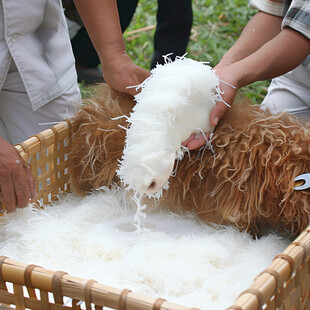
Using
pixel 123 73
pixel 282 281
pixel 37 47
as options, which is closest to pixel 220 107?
pixel 123 73

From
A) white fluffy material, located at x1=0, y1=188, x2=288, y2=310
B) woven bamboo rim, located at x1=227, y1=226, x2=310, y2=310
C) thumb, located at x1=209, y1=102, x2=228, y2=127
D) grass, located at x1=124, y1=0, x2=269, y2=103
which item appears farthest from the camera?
grass, located at x1=124, y1=0, x2=269, y2=103

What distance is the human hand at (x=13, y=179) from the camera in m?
0.93

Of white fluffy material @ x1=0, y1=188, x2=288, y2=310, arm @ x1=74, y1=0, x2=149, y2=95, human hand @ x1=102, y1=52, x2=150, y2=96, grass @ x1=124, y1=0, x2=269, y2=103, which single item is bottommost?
grass @ x1=124, y1=0, x2=269, y2=103

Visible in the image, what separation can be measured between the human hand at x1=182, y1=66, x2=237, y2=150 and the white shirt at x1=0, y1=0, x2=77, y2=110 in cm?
48

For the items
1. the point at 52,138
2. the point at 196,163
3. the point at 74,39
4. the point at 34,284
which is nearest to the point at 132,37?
the point at 74,39

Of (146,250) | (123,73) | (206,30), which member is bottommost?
(206,30)

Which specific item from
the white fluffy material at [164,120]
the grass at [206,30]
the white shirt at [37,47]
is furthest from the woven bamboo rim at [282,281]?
the grass at [206,30]

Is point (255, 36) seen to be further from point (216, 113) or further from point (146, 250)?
point (146, 250)

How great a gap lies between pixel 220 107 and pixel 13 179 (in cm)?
40

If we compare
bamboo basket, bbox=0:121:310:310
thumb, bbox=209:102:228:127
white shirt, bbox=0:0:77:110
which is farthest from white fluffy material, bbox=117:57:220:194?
white shirt, bbox=0:0:77:110

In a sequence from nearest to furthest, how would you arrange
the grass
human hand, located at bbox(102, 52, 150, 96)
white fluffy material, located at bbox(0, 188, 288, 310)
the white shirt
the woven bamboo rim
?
the woven bamboo rim → white fluffy material, located at bbox(0, 188, 288, 310) → human hand, located at bbox(102, 52, 150, 96) → the white shirt → the grass

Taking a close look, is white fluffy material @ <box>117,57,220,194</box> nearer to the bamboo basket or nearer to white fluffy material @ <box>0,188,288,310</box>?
white fluffy material @ <box>0,188,288,310</box>

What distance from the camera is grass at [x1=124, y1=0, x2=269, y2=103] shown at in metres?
2.57

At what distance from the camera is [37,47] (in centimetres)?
124
